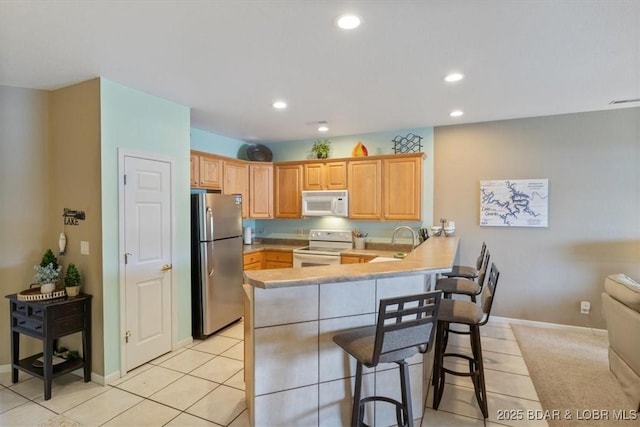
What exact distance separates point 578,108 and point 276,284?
413cm

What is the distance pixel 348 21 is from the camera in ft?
6.33

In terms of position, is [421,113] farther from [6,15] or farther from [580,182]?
[6,15]

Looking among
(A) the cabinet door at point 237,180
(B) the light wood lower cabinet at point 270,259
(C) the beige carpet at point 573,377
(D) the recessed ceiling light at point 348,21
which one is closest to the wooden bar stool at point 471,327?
(C) the beige carpet at point 573,377

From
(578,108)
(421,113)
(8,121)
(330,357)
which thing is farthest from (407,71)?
(8,121)

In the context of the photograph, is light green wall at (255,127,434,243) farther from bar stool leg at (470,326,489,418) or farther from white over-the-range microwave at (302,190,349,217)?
bar stool leg at (470,326,489,418)

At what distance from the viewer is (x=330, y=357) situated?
204 centimetres

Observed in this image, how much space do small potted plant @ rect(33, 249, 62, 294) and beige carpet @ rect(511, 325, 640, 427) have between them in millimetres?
4116

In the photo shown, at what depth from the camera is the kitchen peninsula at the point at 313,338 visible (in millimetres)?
1900

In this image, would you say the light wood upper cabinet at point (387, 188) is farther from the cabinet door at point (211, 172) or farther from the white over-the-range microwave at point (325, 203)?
the cabinet door at point (211, 172)

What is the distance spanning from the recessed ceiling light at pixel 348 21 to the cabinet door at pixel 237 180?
3.06 m

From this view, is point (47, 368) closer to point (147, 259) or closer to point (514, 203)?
point (147, 259)

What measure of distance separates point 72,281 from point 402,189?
3876mm

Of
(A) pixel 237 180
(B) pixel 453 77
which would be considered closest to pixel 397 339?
(B) pixel 453 77

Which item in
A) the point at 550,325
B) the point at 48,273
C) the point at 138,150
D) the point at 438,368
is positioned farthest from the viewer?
the point at 550,325
